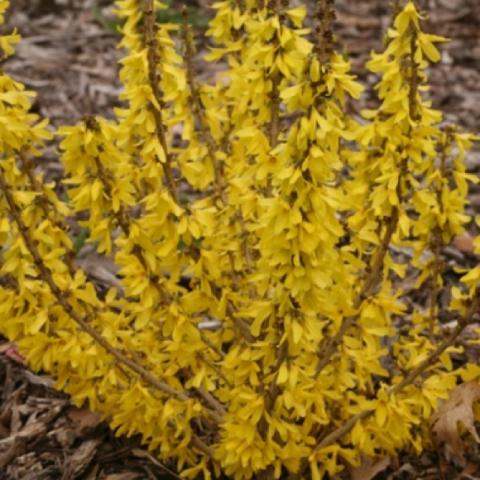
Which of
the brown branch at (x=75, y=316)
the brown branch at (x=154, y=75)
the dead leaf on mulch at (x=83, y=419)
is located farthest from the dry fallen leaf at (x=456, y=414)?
the dead leaf on mulch at (x=83, y=419)

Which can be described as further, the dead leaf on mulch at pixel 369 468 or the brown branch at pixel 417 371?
the dead leaf on mulch at pixel 369 468

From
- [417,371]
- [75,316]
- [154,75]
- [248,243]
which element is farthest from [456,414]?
[154,75]

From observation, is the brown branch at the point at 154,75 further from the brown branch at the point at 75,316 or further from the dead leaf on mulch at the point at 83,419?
the dead leaf on mulch at the point at 83,419

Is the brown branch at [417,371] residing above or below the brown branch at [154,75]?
below

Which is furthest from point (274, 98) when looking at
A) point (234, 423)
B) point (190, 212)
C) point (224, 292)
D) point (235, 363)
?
point (234, 423)

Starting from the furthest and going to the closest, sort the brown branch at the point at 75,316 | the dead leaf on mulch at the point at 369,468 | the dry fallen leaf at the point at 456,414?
the dead leaf on mulch at the point at 369,468
the dry fallen leaf at the point at 456,414
the brown branch at the point at 75,316

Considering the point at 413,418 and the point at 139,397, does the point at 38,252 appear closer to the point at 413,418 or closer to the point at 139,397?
the point at 139,397

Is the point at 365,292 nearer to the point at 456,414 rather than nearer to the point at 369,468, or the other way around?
the point at 456,414

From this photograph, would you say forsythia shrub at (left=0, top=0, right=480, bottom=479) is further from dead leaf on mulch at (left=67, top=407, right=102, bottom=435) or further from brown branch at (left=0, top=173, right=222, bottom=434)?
dead leaf on mulch at (left=67, top=407, right=102, bottom=435)
